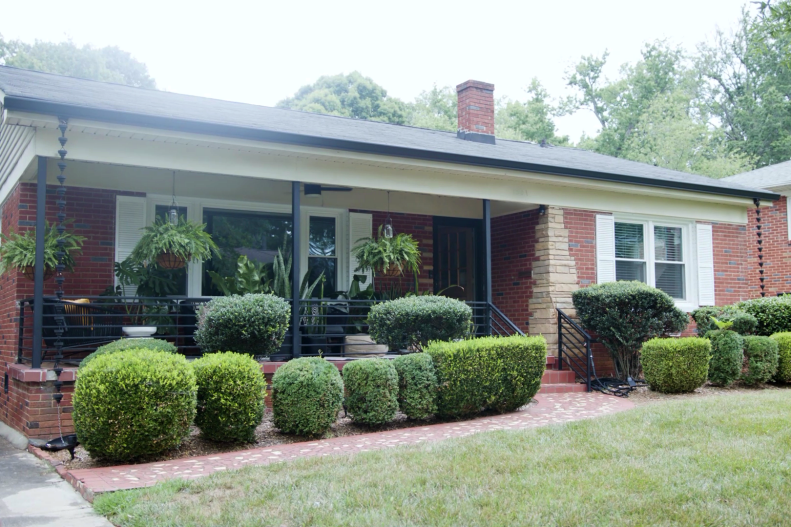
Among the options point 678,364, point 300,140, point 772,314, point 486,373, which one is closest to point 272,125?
point 300,140

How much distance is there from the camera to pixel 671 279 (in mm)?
12008

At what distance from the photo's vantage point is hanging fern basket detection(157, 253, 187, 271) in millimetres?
8617

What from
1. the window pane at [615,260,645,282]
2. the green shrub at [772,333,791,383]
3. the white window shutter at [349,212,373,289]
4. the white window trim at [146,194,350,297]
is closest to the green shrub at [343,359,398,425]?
the white window trim at [146,194,350,297]

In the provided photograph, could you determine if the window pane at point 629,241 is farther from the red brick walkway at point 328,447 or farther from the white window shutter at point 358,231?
the white window shutter at point 358,231

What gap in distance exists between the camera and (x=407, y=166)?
9.34 m

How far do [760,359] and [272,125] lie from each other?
24.4ft

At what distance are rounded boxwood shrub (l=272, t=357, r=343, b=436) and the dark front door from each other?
6.33m

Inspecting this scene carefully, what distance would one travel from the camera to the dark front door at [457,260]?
12.8m

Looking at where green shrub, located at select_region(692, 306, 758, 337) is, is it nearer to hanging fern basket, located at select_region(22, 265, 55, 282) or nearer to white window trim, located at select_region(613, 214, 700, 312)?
white window trim, located at select_region(613, 214, 700, 312)

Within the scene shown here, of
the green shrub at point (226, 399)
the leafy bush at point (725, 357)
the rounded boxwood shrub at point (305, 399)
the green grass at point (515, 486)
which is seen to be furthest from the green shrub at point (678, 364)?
the green shrub at point (226, 399)

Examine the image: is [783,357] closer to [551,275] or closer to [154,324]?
[551,275]

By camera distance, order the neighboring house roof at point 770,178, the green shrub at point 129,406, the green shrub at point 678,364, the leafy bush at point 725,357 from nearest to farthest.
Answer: the green shrub at point 129,406 < the green shrub at point 678,364 < the leafy bush at point 725,357 < the neighboring house roof at point 770,178

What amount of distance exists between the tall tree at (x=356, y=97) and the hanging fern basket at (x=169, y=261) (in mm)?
22764

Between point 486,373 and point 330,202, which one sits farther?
point 330,202
